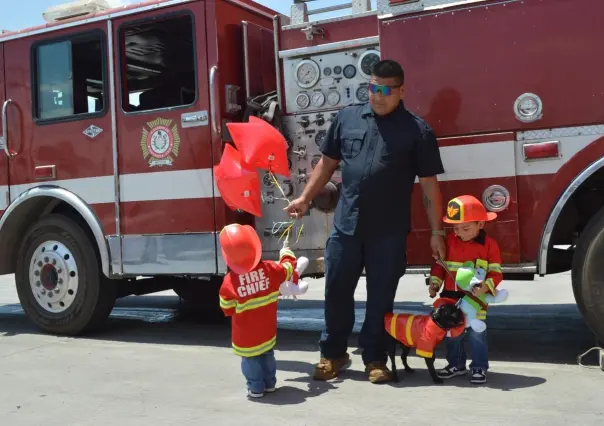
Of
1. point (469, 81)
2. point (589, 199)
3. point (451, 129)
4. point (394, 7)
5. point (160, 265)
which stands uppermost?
point (394, 7)

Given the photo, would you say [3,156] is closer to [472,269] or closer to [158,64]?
[158,64]

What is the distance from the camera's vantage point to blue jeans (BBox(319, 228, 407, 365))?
4.51m

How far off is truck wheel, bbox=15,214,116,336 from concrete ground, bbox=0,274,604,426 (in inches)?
7.6

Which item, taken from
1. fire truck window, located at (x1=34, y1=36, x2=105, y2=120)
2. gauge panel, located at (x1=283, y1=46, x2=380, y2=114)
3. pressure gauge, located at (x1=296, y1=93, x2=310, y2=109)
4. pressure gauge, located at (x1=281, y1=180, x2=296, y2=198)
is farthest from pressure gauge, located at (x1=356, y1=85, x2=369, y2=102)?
fire truck window, located at (x1=34, y1=36, x2=105, y2=120)

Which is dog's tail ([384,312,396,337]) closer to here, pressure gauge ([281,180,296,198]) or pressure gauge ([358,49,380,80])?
pressure gauge ([281,180,296,198])

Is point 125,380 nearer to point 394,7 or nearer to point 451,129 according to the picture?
point 451,129

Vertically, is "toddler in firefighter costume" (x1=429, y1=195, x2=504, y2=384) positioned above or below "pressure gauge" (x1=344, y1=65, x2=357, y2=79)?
below

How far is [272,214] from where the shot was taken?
5.67 m

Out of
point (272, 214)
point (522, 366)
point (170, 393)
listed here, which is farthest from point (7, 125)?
point (522, 366)

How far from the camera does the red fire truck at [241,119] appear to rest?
463 cm

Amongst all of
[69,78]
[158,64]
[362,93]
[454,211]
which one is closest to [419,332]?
[454,211]

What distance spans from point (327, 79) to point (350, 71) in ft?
0.60

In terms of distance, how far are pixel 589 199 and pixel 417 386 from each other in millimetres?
1759

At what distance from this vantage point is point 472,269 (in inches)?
169
